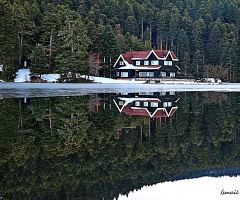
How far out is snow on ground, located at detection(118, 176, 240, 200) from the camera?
4.74m

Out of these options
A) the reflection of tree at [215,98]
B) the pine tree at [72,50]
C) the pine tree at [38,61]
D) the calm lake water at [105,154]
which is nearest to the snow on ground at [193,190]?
the calm lake water at [105,154]

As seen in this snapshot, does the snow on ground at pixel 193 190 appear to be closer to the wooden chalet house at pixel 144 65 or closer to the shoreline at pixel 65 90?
the shoreline at pixel 65 90

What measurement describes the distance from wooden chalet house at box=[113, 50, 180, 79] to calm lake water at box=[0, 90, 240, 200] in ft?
210

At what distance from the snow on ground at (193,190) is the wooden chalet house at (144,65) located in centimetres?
6965

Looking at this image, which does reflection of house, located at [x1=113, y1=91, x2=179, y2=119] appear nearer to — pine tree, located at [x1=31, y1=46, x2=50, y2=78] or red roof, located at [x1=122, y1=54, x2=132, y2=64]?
pine tree, located at [x1=31, y1=46, x2=50, y2=78]

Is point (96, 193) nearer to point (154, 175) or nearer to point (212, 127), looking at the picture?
point (154, 175)

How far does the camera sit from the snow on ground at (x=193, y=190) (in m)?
4.74

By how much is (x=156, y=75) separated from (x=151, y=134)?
222ft

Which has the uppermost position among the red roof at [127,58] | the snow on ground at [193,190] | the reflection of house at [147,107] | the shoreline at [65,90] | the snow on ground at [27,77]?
the red roof at [127,58]

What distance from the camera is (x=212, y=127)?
1062cm

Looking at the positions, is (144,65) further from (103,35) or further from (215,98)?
(215,98)

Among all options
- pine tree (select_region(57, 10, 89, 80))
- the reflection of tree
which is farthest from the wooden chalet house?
the reflection of tree

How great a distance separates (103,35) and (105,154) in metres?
68.7

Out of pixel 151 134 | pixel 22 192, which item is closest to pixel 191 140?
pixel 151 134
